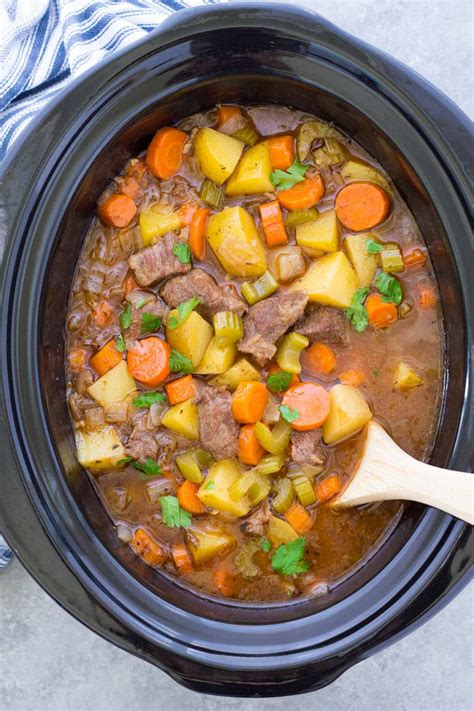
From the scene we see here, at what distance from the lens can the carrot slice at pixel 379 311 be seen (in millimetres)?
3350

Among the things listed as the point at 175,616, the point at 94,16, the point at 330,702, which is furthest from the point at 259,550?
the point at 94,16

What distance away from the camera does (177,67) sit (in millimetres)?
3084

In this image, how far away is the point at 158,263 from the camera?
3.34m

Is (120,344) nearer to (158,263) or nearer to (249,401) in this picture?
(158,263)

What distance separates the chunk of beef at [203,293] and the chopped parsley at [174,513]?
80 cm

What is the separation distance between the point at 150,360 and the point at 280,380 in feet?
1.79

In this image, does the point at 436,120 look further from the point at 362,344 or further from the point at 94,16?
the point at 94,16

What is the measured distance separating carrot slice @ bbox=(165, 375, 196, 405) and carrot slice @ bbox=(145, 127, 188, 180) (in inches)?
34.4

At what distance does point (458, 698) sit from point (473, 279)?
2.02 metres

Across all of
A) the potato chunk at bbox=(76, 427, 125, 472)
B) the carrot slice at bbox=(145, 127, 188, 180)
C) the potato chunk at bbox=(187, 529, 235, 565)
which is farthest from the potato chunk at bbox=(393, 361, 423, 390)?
the carrot slice at bbox=(145, 127, 188, 180)

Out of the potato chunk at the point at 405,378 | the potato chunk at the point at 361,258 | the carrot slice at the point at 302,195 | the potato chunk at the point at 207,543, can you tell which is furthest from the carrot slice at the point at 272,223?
the potato chunk at the point at 207,543

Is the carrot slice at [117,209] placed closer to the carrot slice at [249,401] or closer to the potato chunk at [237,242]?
the potato chunk at [237,242]

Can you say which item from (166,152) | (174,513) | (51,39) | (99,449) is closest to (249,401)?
(174,513)

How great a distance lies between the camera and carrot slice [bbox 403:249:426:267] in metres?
3.38
